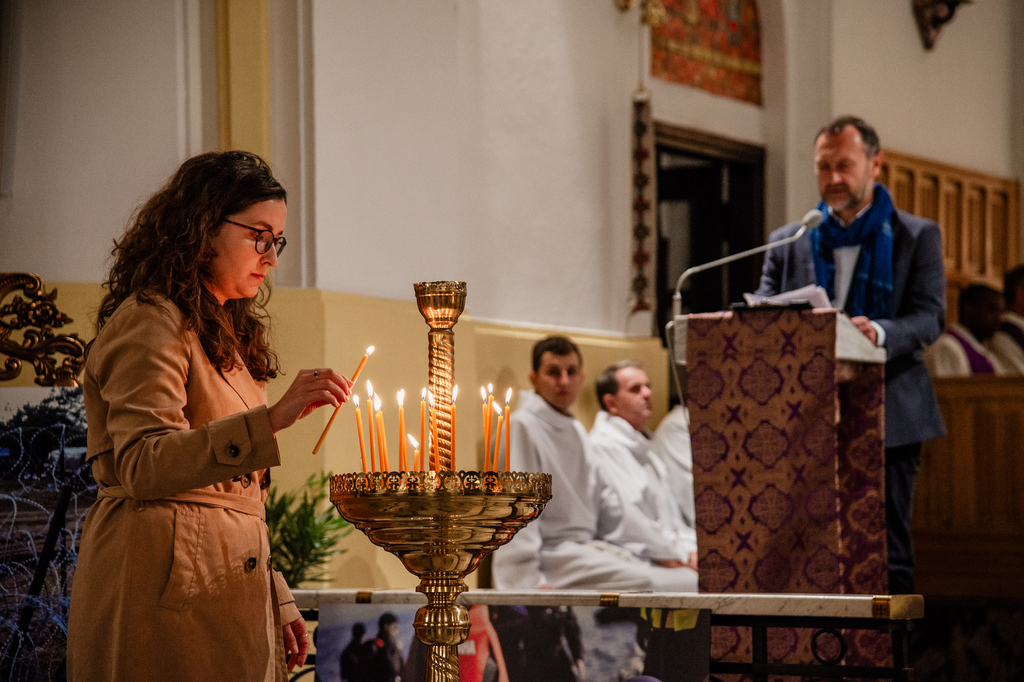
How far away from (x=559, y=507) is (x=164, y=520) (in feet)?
12.3

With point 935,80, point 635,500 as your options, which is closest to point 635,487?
point 635,500

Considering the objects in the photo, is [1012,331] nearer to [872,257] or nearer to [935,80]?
[935,80]

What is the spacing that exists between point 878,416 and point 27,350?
2.62 m

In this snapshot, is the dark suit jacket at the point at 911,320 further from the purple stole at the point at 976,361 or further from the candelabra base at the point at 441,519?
the purple stole at the point at 976,361

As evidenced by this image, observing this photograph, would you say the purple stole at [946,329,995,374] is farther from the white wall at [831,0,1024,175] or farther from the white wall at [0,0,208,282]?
the white wall at [0,0,208,282]

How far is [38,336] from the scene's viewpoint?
3.41 m

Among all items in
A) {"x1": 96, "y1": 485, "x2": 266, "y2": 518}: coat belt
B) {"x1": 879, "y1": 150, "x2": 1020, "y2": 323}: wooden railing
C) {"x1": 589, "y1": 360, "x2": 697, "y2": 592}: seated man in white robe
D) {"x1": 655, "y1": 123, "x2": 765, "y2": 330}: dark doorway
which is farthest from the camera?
{"x1": 879, "y1": 150, "x2": 1020, "y2": 323}: wooden railing

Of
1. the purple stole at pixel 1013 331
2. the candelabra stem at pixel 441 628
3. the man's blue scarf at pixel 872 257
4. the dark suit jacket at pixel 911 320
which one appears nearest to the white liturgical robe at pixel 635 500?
Result: the dark suit jacket at pixel 911 320

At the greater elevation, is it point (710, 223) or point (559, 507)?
point (710, 223)

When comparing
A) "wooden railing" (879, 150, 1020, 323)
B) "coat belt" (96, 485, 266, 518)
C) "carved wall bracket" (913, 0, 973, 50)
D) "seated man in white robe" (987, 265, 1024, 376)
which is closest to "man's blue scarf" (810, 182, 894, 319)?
"coat belt" (96, 485, 266, 518)

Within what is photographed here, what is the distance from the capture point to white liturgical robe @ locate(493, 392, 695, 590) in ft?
17.8

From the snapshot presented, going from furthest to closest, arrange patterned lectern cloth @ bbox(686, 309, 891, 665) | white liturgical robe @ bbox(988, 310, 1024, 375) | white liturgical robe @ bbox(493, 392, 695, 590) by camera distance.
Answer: white liturgical robe @ bbox(988, 310, 1024, 375) → white liturgical robe @ bbox(493, 392, 695, 590) → patterned lectern cloth @ bbox(686, 309, 891, 665)

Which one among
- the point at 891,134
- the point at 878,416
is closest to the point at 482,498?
the point at 878,416

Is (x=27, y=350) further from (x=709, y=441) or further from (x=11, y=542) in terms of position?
(x=709, y=441)
